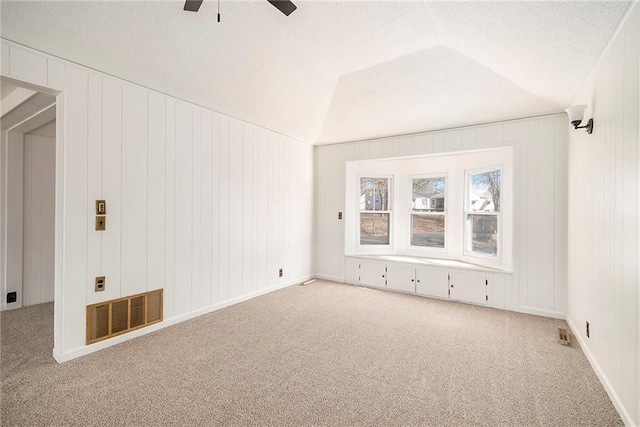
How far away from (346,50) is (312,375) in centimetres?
299

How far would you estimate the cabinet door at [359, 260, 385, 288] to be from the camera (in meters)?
4.72

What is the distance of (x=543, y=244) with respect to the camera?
11.5ft

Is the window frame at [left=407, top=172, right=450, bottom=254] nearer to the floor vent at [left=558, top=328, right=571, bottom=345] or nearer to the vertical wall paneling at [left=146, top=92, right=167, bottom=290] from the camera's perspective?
the floor vent at [left=558, top=328, right=571, bottom=345]

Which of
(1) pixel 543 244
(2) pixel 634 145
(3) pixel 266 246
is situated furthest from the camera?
(3) pixel 266 246

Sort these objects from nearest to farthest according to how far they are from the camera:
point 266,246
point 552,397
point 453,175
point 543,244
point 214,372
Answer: point 552,397, point 214,372, point 543,244, point 266,246, point 453,175

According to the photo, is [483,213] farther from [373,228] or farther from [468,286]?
[373,228]

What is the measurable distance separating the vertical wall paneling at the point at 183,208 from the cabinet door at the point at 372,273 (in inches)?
105

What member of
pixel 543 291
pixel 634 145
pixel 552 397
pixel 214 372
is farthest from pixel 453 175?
pixel 214 372

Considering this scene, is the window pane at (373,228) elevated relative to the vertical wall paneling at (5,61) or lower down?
lower down

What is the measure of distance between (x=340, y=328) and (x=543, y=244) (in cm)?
263

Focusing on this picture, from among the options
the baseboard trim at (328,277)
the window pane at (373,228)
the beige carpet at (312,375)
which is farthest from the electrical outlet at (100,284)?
the window pane at (373,228)

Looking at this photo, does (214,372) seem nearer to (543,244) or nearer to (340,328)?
(340,328)

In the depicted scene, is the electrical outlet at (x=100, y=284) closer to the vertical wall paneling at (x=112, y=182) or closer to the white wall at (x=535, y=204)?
the vertical wall paneling at (x=112, y=182)

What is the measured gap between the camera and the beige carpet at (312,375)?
181cm
